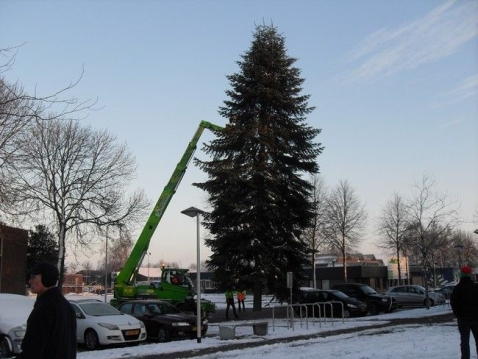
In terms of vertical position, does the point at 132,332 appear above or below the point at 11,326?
below

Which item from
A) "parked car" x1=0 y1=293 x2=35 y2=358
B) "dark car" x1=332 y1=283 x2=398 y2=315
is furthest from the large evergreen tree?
"parked car" x1=0 y1=293 x2=35 y2=358

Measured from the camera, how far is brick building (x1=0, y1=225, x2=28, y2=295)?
3923 centimetres

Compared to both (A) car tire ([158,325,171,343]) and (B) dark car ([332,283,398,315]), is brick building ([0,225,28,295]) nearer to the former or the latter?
(A) car tire ([158,325,171,343])

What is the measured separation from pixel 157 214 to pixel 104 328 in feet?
40.3

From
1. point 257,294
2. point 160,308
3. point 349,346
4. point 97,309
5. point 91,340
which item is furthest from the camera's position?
point 257,294

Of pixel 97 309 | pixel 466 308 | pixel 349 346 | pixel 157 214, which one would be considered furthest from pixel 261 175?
pixel 466 308

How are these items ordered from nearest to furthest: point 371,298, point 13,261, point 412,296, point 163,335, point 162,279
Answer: point 163,335 < point 162,279 < point 371,298 < point 412,296 < point 13,261

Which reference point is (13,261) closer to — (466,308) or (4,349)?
(4,349)

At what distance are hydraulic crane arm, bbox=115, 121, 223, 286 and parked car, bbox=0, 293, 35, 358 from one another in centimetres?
1252

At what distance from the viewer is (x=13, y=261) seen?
A: 40812 millimetres

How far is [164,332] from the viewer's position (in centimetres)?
1903

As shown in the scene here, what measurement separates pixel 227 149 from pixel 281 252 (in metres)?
6.45

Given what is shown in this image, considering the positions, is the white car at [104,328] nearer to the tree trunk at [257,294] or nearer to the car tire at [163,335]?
the car tire at [163,335]

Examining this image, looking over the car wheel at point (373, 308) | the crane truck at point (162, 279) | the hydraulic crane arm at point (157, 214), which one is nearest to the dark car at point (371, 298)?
the car wheel at point (373, 308)
